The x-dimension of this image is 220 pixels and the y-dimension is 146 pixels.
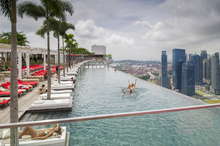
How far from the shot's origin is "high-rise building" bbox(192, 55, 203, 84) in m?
21.5

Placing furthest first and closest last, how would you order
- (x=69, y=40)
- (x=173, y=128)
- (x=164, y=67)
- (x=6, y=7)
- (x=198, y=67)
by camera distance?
(x=69, y=40) → (x=164, y=67) → (x=198, y=67) → (x=6, y=7) → (x=173, y=128)

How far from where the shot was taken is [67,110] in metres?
7.64

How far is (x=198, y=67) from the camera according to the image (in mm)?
23156

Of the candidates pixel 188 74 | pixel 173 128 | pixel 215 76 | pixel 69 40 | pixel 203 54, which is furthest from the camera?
pixel 69 40

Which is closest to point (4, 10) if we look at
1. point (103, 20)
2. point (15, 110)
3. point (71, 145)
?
point (15, 110)

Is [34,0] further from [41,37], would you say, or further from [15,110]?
[15,110]

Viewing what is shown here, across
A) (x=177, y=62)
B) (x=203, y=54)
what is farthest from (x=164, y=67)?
(x=203, y=54)

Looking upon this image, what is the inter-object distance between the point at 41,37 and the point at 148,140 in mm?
12152

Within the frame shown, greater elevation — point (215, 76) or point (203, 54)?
point (203, 54)

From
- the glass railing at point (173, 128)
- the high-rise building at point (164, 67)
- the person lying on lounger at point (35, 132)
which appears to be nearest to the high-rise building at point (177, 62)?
the high-rise building at point (164, 67)

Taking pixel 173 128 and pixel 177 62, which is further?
pixel 177 62

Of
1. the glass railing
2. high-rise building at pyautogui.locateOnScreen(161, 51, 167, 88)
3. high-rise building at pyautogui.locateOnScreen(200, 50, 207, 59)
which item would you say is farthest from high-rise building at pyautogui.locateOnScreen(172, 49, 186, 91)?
the glass railing

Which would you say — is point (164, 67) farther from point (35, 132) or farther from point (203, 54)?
point (35, 132)

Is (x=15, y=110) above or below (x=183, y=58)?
below
